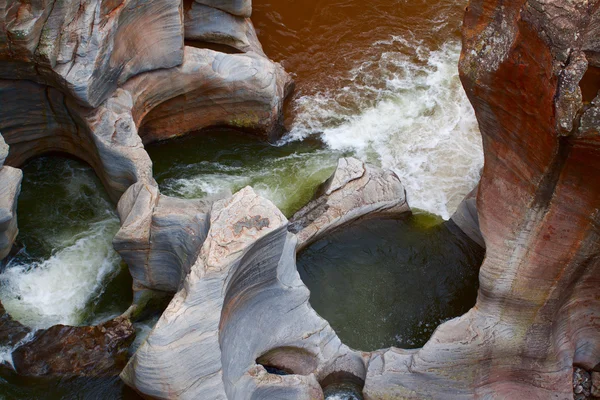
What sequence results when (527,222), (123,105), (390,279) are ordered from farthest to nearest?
(123,105) < (390,279) < (527,222)

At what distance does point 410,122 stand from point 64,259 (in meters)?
5.46

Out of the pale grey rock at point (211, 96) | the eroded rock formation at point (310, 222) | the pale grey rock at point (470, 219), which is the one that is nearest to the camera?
the eroded rock formation at point (310, 222)

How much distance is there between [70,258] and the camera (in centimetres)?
824

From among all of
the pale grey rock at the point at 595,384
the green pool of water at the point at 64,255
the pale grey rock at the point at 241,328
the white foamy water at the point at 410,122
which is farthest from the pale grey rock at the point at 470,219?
the green pool of water at the point at 64,255

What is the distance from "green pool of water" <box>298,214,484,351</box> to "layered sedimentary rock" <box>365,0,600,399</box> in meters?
0.64

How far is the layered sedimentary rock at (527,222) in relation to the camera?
6.05 m

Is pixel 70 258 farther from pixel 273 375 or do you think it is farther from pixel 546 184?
pixel 546 184

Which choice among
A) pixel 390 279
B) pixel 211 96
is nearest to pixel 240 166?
pixel 211 96

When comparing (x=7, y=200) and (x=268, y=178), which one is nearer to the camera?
(x=7, y=200)

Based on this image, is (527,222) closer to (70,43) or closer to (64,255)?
(64,255)

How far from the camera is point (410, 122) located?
10.9 meters

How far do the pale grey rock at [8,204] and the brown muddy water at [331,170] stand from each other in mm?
566

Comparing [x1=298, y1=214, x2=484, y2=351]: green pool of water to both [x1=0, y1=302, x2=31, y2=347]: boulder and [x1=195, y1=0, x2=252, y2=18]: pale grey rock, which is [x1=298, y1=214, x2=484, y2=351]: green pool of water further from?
[x1=195, y1=0, x2=252, y2=18]: pale grey rock

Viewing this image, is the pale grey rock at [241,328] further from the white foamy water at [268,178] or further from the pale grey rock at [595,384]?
the pale grey rock at [595,384]
